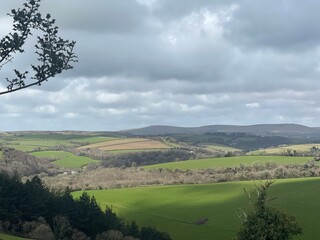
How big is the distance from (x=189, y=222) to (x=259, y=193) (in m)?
43.6

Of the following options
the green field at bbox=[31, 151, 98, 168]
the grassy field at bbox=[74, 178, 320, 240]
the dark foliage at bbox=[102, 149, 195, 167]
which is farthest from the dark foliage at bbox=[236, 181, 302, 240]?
the green field at bbox=[31, 151, 98, 168]

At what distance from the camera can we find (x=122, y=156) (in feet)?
611

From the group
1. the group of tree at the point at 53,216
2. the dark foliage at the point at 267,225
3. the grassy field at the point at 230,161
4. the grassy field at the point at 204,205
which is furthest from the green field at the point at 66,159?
the dark foliage at the point at 267,225

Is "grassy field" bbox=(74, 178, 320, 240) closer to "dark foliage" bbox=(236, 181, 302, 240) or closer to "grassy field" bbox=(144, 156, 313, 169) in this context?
"grassy field" bbox=(144, 156, 313, 169)

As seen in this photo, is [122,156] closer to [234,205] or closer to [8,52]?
[234,205]

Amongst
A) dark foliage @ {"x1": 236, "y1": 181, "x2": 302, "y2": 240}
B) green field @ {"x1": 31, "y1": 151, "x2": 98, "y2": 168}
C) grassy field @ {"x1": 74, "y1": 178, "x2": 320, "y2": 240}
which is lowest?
grassy field @ {"x1": 74, "y1": 178, "x2": 320, "y2": 240}

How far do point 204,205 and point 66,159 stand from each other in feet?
304

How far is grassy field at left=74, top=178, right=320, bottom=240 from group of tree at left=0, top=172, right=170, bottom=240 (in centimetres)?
964

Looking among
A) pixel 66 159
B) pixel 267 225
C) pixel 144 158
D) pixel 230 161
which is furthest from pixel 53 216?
pixel 144 158

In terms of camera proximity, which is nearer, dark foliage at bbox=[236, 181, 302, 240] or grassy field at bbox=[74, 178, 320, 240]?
dark foliage at bbox=[236, 181, 302, 240]

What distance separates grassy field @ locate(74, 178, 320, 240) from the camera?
81062 mm

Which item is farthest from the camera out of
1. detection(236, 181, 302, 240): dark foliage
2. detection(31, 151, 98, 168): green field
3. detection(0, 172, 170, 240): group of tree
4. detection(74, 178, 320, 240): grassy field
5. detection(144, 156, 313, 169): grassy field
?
detection(31, 151, 98, 168): green field

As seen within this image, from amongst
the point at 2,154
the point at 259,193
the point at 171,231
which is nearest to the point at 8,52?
the point at 259,193

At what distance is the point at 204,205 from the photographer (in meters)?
97.2
